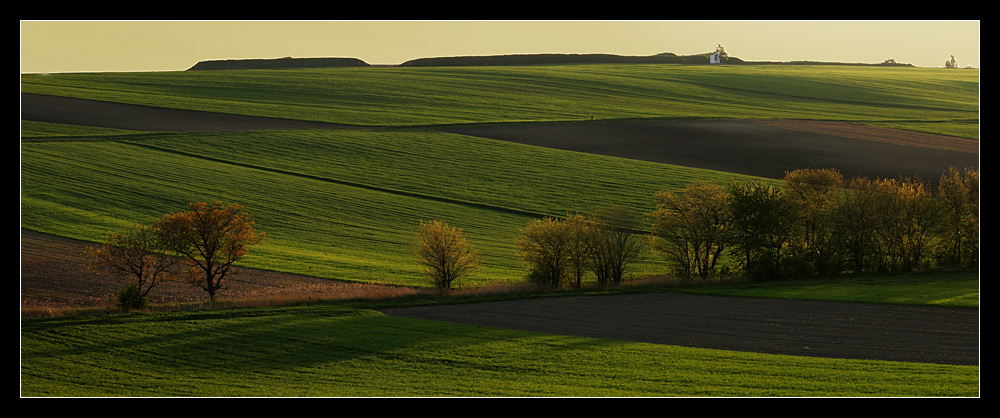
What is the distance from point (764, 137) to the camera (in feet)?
264

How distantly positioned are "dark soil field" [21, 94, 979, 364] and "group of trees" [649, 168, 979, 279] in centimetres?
652

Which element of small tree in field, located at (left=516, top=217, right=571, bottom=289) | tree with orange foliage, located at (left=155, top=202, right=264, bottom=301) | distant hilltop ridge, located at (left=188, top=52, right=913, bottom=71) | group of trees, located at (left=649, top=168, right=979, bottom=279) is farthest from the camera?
distant hilltop ridge, located at (left=188, top=52, right=913, bottom=71)

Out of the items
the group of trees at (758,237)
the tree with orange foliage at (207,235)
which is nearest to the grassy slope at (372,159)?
the group of trees at (758,237)

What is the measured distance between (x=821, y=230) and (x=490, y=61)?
117317 mm

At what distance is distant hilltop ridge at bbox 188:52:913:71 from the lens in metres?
144

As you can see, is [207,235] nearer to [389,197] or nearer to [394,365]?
[394,365]

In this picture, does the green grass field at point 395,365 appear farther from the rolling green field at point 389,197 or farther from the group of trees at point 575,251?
the group of trees at point 575,251

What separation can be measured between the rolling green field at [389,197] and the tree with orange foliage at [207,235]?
204 inches

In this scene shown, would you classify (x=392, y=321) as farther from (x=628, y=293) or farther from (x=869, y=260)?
(x=869, y=260)

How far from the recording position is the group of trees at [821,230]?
44.3 m

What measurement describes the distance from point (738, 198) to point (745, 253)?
2.76 metres

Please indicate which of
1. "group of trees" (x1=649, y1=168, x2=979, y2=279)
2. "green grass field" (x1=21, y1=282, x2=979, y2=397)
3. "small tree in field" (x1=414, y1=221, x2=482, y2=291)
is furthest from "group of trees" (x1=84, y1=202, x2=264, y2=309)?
"group of trees" (x1=649, y1=168, x2=979, y2=279)

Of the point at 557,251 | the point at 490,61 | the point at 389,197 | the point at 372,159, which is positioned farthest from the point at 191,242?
the point at 490,61

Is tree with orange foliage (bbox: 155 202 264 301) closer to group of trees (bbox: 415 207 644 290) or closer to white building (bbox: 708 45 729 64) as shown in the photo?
group of trees (bbox: 415 207 644 290)
